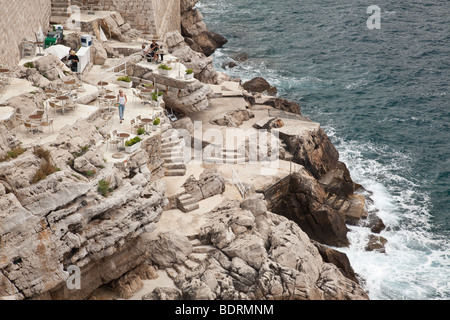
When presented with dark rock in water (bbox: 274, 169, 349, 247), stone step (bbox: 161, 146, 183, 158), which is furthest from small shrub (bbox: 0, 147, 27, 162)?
dark rock in water (bbox: 274, 169, 349, 247)

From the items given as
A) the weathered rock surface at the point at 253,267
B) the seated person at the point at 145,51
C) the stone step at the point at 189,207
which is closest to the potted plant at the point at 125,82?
the seated person at the point at 145,51

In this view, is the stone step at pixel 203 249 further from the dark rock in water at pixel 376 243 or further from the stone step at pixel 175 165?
the dark rock in water at pixel 376 243

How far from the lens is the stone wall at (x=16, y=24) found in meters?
39.9

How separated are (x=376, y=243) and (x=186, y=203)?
50.0 ft

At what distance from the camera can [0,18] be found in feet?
129

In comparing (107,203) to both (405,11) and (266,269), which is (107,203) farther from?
(405,11)

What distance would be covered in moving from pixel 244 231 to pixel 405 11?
215 feet

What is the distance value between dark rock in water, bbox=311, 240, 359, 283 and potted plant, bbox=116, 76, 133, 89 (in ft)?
52.1

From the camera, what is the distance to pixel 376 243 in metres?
45.1

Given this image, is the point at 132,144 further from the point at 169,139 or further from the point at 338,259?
the point at 338,259

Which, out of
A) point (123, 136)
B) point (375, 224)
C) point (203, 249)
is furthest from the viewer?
point (375, 224)

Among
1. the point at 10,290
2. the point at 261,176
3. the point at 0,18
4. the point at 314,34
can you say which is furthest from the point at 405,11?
the point at 10,290

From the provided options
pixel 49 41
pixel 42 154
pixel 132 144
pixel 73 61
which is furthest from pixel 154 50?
pixel 42 154

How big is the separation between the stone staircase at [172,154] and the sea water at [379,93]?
13119mm
